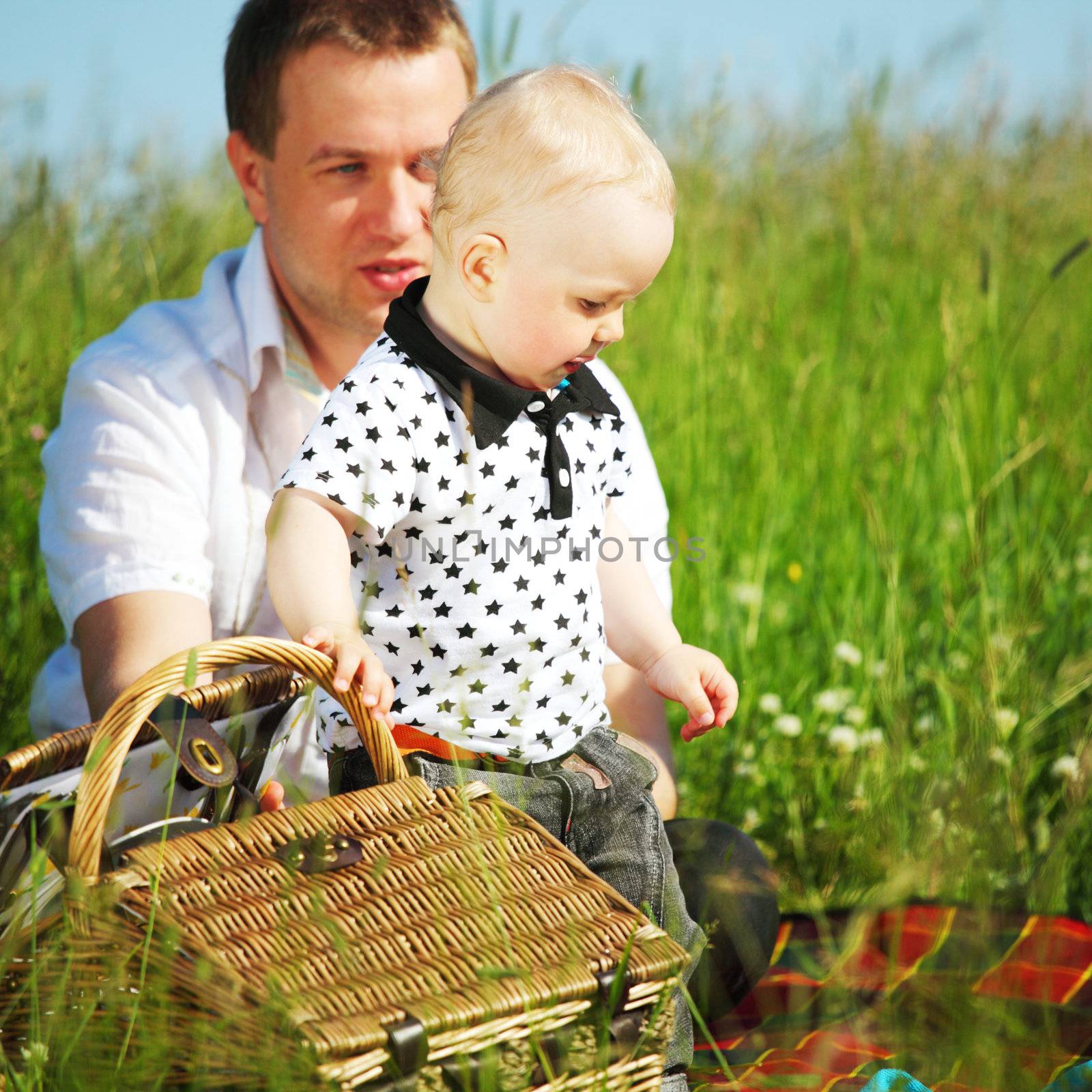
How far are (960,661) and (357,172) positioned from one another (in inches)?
61.4

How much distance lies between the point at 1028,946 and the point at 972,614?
95 cm

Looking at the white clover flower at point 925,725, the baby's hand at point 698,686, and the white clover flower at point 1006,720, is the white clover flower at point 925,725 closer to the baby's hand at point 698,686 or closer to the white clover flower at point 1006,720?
the white clover flower at point 1006,720

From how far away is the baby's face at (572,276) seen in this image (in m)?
1.55

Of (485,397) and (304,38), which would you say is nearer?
(485,397)

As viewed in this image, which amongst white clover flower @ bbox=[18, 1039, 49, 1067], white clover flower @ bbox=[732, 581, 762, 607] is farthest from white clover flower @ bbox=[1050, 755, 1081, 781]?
white clover flower @ bbox=[18, 1039, 49, 1067]

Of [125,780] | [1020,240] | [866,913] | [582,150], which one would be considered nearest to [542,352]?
[582,150]

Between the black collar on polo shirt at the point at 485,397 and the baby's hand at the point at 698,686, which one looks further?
the baby's hand at the point at 698,686

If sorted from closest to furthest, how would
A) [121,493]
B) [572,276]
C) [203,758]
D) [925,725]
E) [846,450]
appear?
[203,758] < [572,276] < [121,493] < [925,725] < [846,450]

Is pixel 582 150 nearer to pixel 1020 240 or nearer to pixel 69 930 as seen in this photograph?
pixel 69 930

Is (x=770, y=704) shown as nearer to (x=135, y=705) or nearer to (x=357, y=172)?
(x=357, y=172)

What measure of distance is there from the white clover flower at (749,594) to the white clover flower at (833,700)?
0.83 feet

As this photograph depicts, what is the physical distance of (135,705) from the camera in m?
1.25

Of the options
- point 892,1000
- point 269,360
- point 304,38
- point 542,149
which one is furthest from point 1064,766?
point 304,38

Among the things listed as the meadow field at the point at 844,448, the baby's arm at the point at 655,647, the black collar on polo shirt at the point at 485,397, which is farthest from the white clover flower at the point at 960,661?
the black collar on polo shirt at the point at 485,397
